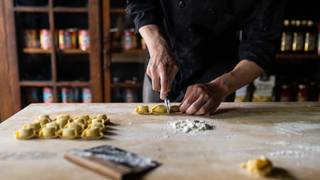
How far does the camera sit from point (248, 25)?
1177 mm

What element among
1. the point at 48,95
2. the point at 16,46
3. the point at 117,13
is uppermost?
the point at 117,13

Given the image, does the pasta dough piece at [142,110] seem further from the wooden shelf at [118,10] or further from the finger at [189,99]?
the wooden shelf at [118,10]

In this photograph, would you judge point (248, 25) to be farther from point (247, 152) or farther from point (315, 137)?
point (247, 152)

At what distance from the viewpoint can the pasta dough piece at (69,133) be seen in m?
0.74

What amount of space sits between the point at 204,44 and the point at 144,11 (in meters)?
0.24

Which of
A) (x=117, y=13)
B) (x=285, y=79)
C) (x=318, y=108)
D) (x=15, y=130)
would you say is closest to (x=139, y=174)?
(x=15, y=130)

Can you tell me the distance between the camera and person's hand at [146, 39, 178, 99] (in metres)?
0.98

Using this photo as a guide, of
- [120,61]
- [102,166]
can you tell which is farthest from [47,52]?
[102,166]

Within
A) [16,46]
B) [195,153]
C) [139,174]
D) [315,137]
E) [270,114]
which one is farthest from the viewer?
[16,46]

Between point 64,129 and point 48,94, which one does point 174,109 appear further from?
point 48,94

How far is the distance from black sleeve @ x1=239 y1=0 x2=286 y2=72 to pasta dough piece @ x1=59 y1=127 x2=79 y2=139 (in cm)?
60

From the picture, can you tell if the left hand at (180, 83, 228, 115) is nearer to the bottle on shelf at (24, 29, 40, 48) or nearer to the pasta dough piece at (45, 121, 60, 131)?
the pasta dough piece at (45, 121, 60, 131)

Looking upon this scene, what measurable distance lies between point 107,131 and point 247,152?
0.31 metres

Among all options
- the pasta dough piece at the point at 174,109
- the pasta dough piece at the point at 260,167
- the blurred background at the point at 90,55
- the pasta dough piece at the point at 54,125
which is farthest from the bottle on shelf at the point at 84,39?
the pasta dough piece at the point at 260,167
